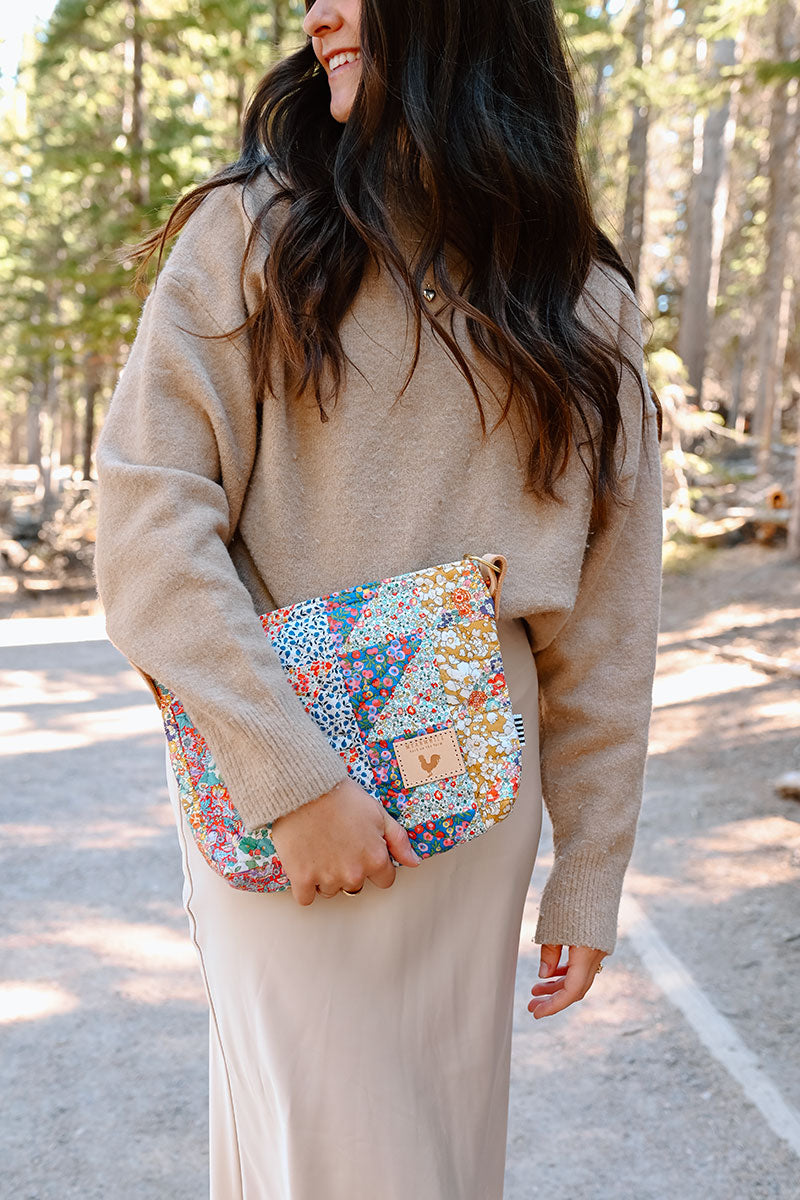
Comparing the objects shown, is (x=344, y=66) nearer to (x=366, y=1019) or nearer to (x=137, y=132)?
(x=366, y=1019)

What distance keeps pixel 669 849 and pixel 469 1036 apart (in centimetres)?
364

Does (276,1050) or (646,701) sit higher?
(646,701)

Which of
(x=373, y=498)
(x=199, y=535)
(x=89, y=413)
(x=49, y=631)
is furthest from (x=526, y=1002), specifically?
(x=89, y=413)

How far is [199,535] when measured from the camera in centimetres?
129

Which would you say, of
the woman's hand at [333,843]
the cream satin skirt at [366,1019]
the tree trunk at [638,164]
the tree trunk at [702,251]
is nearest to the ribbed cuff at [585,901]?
the cream satin skirt at [366,1019]

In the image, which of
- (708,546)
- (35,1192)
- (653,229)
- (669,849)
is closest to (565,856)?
(35,1192)

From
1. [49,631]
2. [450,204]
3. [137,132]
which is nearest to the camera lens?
[450,204]

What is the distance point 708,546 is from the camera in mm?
12445

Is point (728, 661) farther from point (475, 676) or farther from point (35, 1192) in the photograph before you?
point (475, 676)

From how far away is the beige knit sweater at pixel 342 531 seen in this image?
1.26 meters

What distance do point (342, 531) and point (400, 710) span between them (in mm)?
261

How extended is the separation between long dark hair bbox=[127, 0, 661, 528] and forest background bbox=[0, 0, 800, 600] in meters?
6.40

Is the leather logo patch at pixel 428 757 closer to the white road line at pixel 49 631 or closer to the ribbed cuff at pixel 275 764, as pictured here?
the ribbed cuff at pixel 275 764

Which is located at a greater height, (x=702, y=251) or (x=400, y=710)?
(x=702, y=251)
